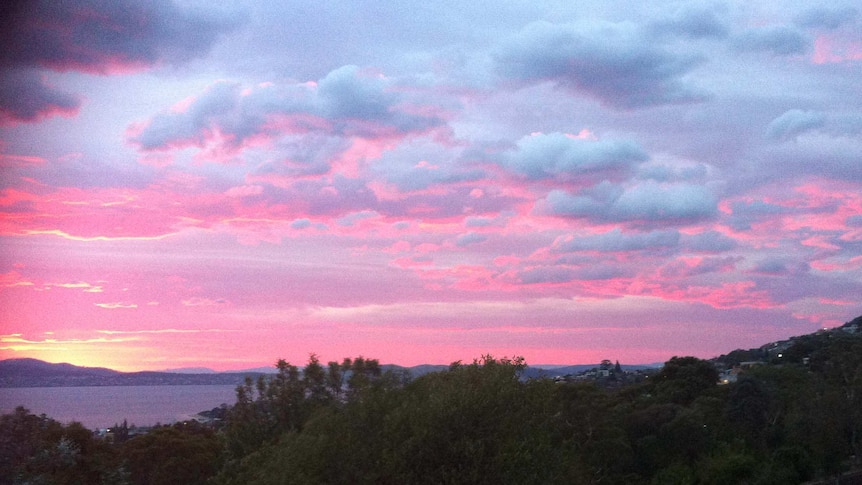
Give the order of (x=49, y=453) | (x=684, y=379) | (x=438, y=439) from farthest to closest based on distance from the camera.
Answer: (x=684, y=379), (x=49, y=453), (x=438, y=439)

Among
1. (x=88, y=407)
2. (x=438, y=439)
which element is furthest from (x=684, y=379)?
(x=88, y=407)

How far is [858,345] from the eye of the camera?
174 ft

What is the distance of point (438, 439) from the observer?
56.7ft

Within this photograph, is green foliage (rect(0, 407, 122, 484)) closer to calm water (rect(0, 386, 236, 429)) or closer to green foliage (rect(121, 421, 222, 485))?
calm water (rect(0, 386, 236, 429))

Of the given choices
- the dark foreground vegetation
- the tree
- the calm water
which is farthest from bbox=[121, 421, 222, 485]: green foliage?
the tree

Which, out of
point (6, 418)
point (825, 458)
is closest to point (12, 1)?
point (6, 418)

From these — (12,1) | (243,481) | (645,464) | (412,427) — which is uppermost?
(12,1)

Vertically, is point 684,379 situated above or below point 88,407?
above

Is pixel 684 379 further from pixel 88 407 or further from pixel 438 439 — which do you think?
pixel 88 407

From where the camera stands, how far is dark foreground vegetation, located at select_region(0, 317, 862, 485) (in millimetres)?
17016

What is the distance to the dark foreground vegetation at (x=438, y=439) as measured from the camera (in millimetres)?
17016

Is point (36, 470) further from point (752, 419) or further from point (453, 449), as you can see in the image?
point (752, 419)

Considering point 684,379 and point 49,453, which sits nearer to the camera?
point 49,453

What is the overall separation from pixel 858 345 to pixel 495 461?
44.8 metres
